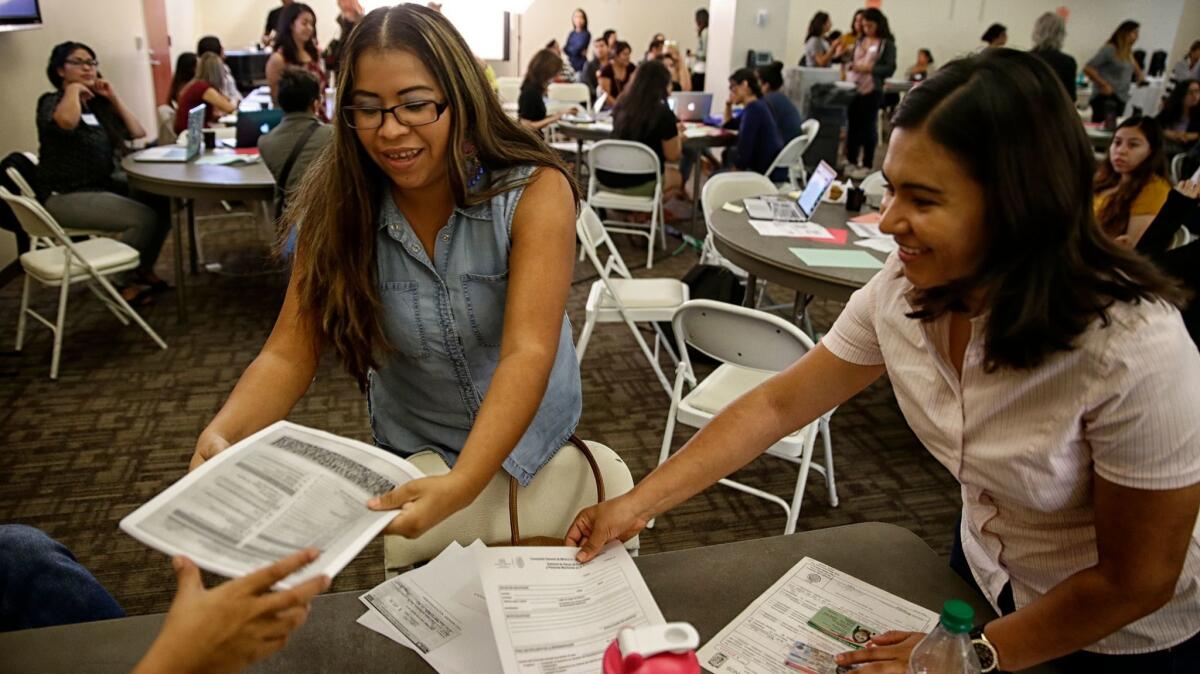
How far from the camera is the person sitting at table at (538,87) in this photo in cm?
689

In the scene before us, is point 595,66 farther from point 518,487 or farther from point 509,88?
point 518,487

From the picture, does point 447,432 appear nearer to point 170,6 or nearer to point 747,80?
point 747,80

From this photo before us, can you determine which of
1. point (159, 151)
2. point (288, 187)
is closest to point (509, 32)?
point (159, 151)

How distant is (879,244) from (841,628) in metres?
2.45

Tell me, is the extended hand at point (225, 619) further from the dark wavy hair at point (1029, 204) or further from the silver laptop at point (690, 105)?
the silver laptop at point (690, 105)

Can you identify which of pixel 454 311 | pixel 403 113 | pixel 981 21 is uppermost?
pixel 981 21

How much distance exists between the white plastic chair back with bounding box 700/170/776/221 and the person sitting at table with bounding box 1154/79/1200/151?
4.31 m

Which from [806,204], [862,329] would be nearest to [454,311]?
[862,329]

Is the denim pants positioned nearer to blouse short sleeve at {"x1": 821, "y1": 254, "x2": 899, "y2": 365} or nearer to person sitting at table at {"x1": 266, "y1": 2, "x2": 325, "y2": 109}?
blouse short sleeve at {"x1": 821, "y1": 254, "x2": 899, "y2": 365}

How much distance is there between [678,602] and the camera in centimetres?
120

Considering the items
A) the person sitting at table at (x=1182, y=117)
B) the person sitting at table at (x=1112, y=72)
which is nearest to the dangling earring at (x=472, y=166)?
the person sitting at table at (x=1182, y=117)

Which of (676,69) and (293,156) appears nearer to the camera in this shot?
(293,156)

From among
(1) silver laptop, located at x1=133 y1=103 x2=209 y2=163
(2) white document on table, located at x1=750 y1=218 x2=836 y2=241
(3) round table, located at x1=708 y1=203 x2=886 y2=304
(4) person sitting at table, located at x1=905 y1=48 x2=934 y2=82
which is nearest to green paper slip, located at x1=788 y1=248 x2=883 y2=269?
(3) round table, located at x1=708 y1=203 x2=886 y2=304

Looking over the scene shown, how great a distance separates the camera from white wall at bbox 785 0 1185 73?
14.0m
